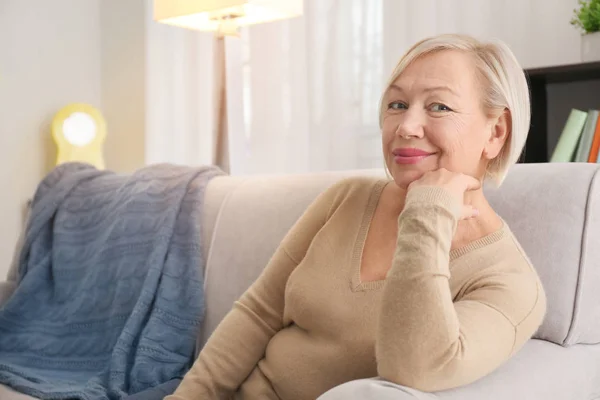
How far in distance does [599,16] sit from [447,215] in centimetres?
118

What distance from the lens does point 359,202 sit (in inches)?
55.1

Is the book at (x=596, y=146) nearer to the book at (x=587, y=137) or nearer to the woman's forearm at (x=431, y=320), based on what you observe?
the book at (x=587, y=137)

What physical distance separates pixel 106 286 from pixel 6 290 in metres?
0.40

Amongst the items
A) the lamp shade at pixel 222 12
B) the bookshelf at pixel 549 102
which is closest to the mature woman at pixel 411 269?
the bookshelf at pixel 549 102

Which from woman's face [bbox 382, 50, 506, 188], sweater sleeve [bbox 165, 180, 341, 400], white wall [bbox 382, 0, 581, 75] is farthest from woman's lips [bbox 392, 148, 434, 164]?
white wall [bbox 382, 0, 581, 75]

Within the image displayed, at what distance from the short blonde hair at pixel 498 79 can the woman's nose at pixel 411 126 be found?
0.09 metres

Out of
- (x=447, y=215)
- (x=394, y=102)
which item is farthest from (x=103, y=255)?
(x=447, y=215)

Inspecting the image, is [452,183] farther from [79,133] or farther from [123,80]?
[123,80]

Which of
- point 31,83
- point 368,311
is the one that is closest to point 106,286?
point 368,311

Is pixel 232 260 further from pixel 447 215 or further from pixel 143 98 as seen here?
pixel 143 98

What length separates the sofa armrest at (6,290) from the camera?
228cm

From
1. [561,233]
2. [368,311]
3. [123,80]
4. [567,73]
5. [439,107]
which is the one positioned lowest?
[368,311]

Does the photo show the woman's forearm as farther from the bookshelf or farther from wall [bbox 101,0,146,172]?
Answer: wall [bbox 101,0,146,172]

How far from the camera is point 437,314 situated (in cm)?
103
